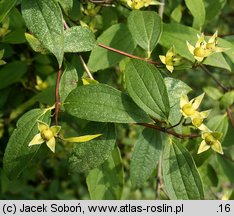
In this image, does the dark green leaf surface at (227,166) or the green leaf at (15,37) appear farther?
the dark green leaf surface at (227,166)

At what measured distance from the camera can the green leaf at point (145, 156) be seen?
1233 mm

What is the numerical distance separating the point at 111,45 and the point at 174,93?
0.30m

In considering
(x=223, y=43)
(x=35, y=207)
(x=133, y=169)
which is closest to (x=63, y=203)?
(x=35, y=207)

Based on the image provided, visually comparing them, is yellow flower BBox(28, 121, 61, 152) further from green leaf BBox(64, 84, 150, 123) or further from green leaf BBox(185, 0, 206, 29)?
green leaf BBox(185, 0, 206, 29)

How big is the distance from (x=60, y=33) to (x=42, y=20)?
0.21 ft

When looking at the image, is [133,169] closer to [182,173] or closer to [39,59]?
[182,173]

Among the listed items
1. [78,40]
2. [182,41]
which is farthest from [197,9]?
[78,40]

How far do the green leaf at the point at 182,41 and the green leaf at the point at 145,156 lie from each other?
0.30m

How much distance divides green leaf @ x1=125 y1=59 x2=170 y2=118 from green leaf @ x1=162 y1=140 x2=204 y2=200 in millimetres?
156

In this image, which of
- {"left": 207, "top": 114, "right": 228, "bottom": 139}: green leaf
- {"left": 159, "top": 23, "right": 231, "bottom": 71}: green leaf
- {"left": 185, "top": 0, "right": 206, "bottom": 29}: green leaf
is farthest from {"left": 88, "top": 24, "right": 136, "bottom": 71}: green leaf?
{"left": 207, "top": 114, "right": 228, "bottom": 139}: green leaf

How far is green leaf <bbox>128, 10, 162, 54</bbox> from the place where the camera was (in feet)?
4.38

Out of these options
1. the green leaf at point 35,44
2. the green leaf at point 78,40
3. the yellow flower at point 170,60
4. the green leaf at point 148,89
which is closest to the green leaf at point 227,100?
the yellow flower at point 170,60

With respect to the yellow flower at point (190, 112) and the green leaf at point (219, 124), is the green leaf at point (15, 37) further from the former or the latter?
the green leaf at point (219, 124)

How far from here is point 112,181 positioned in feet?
4.59
